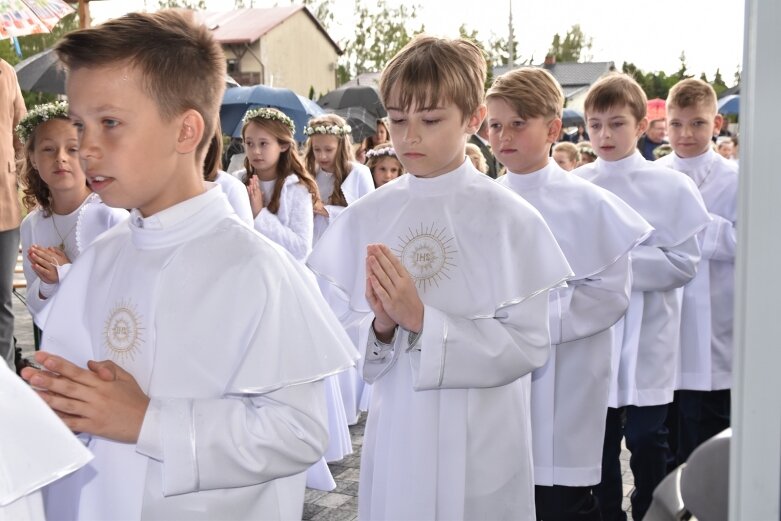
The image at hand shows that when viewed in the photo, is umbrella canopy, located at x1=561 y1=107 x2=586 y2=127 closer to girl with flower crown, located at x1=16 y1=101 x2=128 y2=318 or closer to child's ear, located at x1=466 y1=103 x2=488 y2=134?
girl with flower crown, located at x1=16 y1=101 x2=128 y2=318

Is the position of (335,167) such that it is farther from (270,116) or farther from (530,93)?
(530,93)

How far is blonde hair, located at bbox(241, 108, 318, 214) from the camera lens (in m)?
6.74

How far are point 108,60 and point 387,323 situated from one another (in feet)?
3.79

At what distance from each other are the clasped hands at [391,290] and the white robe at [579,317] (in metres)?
1.20

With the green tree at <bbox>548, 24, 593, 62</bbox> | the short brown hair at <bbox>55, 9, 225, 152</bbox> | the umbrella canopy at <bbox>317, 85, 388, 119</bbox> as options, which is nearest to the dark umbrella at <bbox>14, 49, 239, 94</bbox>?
the umbrella canopy at <bbox>317, 85, 388, 119</bbox>

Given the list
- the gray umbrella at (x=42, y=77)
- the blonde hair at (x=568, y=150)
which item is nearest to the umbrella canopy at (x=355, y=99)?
the blonde hair at (x=568, y=150)

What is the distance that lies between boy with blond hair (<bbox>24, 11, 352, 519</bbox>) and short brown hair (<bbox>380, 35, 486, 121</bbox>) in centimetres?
85

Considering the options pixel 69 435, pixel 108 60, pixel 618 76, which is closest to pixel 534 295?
pixel 108 60

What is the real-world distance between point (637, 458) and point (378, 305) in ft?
7.97

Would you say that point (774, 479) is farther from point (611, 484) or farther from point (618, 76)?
point (618, 76)

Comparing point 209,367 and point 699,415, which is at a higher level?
point 209,367

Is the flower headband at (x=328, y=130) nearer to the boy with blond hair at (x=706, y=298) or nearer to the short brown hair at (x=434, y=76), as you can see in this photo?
the boy with blond hair at (x=706, y=298)

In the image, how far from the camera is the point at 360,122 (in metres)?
14.7

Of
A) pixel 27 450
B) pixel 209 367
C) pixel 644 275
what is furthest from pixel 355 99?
pixel 27 450
